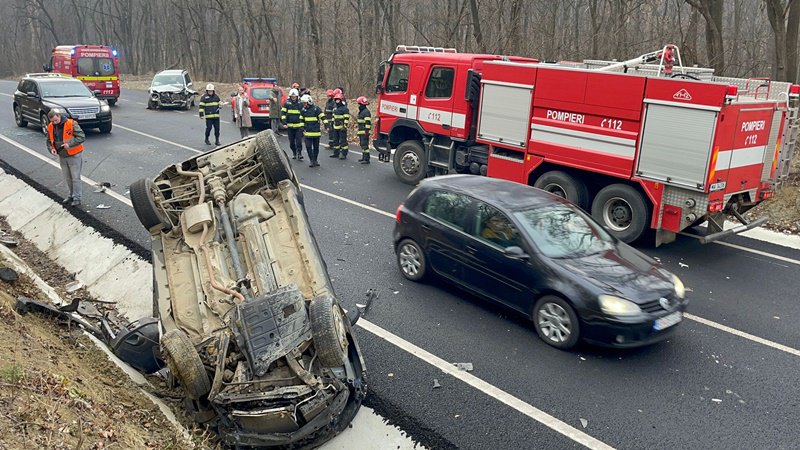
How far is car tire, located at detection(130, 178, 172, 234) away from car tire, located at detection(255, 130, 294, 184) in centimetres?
126

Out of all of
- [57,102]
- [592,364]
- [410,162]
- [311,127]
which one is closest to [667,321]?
[592,364]

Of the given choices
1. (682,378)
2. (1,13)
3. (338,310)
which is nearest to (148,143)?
(338,310)

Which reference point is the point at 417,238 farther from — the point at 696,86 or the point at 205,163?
the point at 696,86

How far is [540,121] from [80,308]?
25.2ft

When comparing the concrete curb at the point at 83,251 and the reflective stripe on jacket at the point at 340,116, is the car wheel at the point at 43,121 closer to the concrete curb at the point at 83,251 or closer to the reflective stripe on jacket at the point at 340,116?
the concrete curb at the point at 83,251

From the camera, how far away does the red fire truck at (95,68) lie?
89.2ft

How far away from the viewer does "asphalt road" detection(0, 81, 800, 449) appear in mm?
5281

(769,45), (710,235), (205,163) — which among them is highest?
(769,45)

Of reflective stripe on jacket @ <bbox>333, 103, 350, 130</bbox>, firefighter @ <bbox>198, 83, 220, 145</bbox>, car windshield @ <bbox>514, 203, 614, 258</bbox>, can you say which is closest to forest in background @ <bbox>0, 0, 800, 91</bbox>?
reflective stripe on jacket @ <bbox>333, 103, 350, 130</bbox>

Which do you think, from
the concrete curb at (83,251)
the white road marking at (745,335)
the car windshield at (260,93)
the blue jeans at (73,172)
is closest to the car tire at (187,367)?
the concrete curb at (83,251)

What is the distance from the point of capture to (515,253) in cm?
679

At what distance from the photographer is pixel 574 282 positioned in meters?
6.39

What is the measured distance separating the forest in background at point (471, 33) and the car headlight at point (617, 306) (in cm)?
1132

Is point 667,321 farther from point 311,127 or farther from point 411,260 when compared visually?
point 311,127
